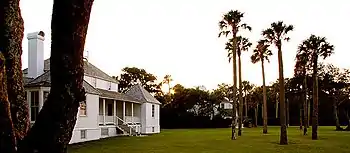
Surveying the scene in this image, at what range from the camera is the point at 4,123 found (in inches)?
145

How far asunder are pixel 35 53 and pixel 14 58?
84.9 ft

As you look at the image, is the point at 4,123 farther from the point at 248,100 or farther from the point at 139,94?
the point at 248,100

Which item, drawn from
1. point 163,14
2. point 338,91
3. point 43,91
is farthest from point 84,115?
point 338,91

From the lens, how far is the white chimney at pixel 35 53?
2825 cm

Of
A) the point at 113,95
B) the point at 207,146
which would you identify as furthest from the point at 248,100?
the point at 207,146

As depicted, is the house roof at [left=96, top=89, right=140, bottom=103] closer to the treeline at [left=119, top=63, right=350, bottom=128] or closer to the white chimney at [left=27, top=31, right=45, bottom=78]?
the white chimney at [left=27, top=31, right=45, bottom=78]

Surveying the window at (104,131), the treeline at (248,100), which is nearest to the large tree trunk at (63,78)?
the window at (104,131)

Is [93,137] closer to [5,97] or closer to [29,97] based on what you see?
[29,97]

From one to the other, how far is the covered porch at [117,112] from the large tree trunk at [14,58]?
1162 inches

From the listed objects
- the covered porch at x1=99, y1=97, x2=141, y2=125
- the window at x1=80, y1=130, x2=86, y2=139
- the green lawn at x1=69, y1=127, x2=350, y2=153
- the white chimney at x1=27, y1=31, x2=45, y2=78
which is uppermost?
the white chimney at x1=27, y1=31, x2=45, y2=78

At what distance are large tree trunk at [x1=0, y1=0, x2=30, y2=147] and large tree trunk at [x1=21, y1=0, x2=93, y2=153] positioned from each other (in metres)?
0.40

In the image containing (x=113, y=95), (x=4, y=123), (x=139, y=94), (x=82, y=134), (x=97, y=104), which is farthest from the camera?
(x=139, y=94)

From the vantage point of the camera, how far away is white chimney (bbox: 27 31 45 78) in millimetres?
28250

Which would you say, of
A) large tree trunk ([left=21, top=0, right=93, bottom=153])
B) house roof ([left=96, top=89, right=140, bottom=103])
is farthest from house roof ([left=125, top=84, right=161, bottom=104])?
large tree trunk ([left=21, top=0, right=93, bottom=153])
